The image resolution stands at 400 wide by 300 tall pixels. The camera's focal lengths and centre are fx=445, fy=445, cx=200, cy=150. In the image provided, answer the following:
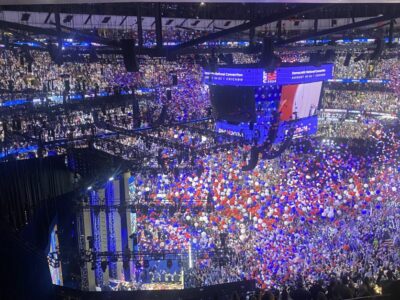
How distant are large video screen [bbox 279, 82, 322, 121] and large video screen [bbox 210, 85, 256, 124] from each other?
3.96 ft

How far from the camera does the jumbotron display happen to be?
559 inches

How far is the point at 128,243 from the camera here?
11883 mm

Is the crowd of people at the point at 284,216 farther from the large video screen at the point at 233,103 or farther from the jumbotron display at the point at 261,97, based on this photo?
the large video screen at the point at 233,103

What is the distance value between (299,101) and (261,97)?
6.03ft

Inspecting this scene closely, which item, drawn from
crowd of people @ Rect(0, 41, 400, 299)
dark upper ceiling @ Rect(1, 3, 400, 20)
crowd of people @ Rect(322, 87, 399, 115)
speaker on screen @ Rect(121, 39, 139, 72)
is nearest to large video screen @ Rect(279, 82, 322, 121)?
crowd of people @ Rect(0, 41, 400, 299)

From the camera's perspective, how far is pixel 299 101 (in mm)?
15922

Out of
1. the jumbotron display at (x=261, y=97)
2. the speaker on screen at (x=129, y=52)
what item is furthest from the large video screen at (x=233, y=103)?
the speaker on screen at (x=129, y=52)

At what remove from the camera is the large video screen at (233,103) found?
48.9 ft

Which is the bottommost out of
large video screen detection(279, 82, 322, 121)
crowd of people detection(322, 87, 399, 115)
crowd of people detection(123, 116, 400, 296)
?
crowd of people detection(123, 116, 400, 296)

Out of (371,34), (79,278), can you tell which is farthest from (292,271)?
(371,34)

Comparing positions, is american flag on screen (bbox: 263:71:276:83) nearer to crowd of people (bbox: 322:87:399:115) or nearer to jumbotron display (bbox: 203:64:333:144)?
jumbotron display (bbox: 203:64:333:144)

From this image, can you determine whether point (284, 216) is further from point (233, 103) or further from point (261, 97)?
point (233, 103)

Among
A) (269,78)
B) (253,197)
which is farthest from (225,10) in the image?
(253,197)

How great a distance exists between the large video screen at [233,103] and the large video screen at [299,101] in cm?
121
